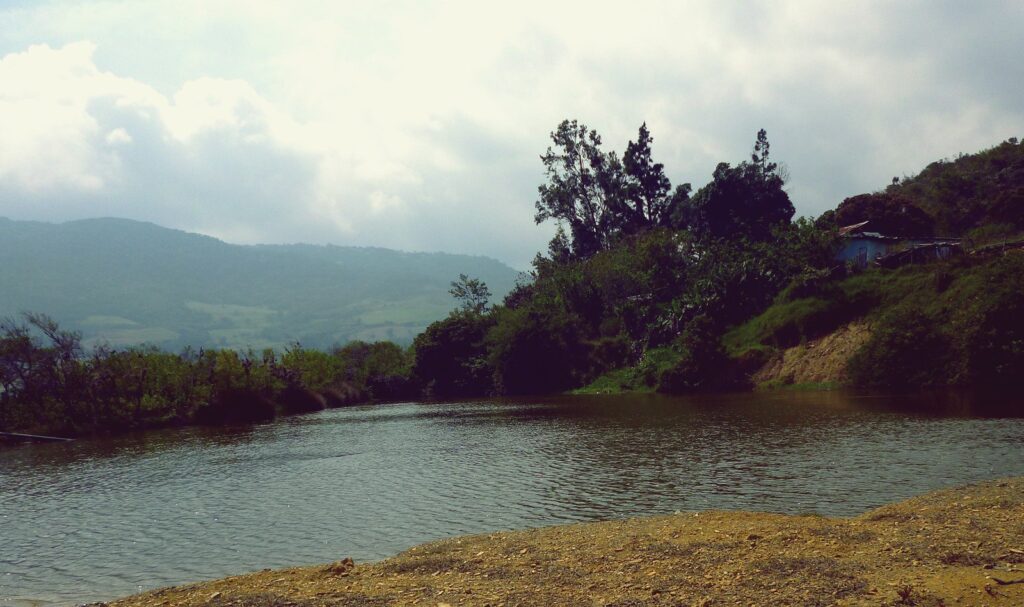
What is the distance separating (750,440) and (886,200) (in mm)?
68282

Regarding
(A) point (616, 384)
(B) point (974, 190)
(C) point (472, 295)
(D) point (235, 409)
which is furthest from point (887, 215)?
(D) point (235, 409)

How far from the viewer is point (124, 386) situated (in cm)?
6006

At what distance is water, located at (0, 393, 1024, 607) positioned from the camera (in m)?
18.0

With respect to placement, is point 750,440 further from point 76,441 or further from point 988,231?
point 988,231

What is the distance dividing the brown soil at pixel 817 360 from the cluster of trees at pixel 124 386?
5107cm

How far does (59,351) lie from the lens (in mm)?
57219

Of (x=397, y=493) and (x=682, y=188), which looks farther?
(x=682, y=188)

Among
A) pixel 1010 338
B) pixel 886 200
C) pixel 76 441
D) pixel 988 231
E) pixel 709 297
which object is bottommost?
pixel 76 441

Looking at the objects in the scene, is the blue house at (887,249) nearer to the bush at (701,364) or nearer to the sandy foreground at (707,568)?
the bush at (701,364)

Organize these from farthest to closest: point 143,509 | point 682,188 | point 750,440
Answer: point 682,188, point 750,440, point 143,509

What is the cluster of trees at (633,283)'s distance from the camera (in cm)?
7581

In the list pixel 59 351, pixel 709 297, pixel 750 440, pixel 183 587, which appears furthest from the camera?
pixel 709 297

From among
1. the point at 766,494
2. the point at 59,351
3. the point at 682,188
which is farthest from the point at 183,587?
the point at 682,188

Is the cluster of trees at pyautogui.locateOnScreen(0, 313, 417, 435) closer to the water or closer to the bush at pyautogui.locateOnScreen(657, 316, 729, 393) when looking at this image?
the water
